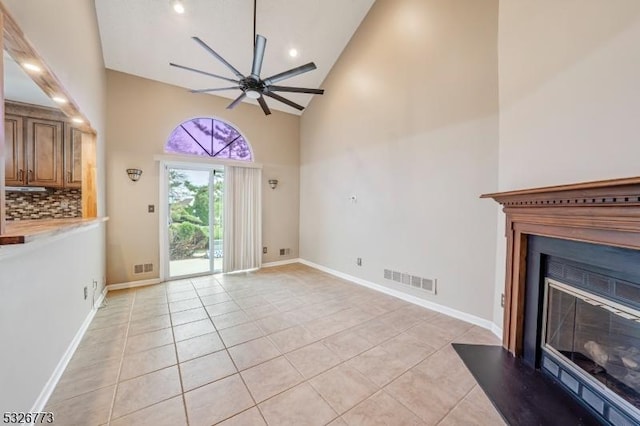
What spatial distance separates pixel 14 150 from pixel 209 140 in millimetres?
2500

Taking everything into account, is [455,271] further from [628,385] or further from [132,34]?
[132,34]

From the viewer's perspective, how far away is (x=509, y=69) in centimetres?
236

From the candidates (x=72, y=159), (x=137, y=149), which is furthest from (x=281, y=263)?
(x=72, y=159)

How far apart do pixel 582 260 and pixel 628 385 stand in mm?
734

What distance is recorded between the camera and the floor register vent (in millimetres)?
3227

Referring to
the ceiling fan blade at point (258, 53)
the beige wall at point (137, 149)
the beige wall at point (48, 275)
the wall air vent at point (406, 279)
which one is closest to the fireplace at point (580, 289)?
the wall air vent at point (406, 279)

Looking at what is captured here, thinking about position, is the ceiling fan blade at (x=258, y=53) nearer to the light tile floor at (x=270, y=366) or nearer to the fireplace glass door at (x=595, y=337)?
the light tile floor at (x=270, y=366)

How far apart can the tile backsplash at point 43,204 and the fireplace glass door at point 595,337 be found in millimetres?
6022

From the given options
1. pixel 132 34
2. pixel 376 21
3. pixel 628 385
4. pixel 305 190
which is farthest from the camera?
pixel 305 190

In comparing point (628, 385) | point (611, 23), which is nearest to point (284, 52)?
point (611, 23)

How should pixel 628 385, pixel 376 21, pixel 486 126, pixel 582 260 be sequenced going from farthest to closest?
pixel 376 21
pixel 486 126
pixel 582 260
pixel 628 385

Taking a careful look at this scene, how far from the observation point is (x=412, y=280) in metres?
3.45

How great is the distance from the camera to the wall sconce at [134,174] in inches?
157

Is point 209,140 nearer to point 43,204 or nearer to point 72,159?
point 72,159
